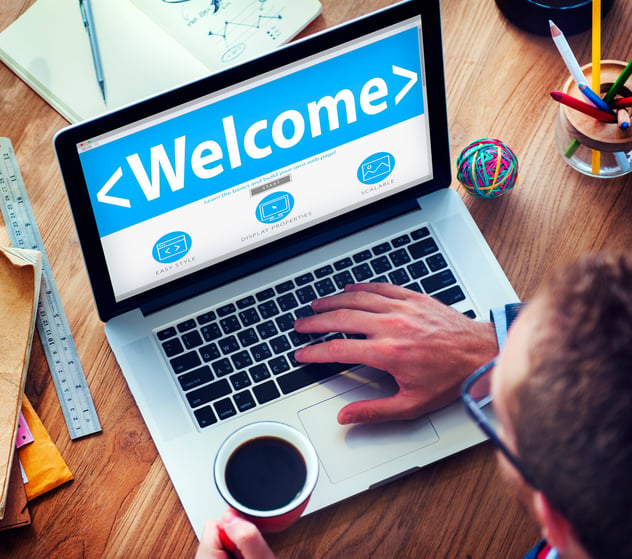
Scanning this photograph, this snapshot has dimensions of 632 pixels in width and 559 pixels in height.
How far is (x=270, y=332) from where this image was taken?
1.00 m

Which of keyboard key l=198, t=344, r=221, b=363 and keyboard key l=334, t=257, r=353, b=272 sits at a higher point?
keyboard key l=334, t=257, r=353, b=272

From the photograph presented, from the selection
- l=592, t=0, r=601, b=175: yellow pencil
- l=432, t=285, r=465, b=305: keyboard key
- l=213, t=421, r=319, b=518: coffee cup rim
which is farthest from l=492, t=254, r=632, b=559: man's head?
l=592, t=0, r=601, b=175: yellow pencil

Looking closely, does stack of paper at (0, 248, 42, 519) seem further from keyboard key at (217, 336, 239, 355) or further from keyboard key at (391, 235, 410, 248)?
keyboard key at (391, 235, 410, 248)

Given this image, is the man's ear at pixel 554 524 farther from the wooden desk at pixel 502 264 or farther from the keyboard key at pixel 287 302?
the keyboard key at pixel 287 302

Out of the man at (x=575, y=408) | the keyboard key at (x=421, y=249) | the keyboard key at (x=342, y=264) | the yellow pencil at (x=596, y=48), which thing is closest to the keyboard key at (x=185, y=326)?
the keyboard key at (x=342, y=264)

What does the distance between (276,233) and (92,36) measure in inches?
16.5

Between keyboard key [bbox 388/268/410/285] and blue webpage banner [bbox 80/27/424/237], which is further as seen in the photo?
keyboard key [bbox 388/268/410/285]

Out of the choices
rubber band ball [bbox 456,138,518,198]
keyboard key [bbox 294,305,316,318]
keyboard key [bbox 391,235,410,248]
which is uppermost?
rubber band ball [bbox 456,138,518,198]

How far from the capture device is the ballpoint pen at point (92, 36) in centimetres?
111

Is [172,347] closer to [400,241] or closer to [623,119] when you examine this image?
[400,241]

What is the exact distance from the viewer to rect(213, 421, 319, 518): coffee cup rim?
2.70ft

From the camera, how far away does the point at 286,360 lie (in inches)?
38.8

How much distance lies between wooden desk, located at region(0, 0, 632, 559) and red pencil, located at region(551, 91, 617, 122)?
0.45ft

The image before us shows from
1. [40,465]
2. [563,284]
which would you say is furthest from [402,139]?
[40,465]
